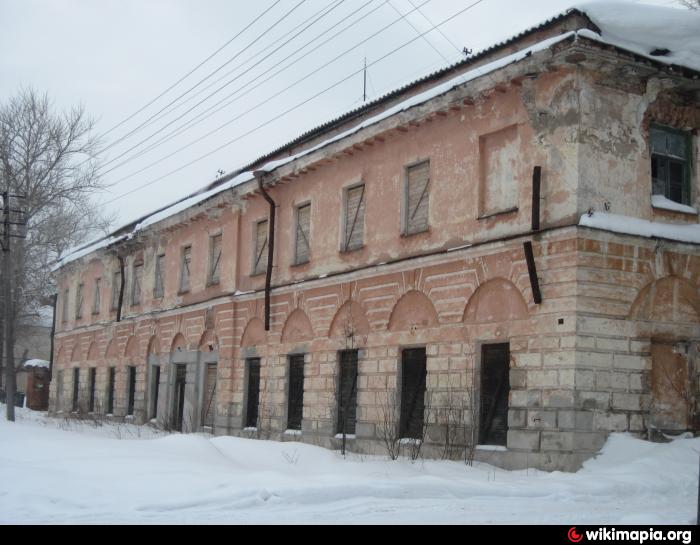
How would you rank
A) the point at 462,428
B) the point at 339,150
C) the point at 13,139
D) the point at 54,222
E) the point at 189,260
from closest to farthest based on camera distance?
the point at 462,428, the point at 339,150, the point at 189,260, the point at 13,139, the point at 54,222

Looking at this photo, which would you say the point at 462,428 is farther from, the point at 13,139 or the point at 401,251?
the point at 13,139

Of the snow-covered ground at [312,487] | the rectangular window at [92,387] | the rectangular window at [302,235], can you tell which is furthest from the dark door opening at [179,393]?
the snow-covered ground at [312,487]

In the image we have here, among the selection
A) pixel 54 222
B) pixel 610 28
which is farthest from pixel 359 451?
pixel 54 222

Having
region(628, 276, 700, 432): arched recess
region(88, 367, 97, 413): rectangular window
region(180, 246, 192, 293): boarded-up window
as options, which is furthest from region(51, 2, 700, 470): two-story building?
region(88, 367, 97, 413): rectangular window

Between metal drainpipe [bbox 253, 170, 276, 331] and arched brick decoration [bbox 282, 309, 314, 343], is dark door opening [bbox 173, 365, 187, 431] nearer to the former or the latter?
metal drainpipe [bbox 253, 170, 276, 331]

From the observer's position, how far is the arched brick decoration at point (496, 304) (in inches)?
612

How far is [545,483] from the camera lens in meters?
12.7

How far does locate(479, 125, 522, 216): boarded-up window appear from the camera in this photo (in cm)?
1608

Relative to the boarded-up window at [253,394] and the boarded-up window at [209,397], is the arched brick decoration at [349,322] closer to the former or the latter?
the boarded-up window at [253,394]

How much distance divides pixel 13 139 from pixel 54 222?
620 centimetres

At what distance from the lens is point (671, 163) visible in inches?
635

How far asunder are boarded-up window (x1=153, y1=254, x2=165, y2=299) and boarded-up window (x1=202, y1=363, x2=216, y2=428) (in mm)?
5091
